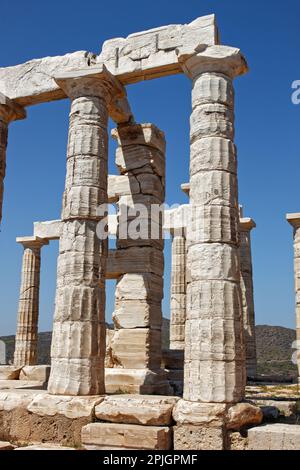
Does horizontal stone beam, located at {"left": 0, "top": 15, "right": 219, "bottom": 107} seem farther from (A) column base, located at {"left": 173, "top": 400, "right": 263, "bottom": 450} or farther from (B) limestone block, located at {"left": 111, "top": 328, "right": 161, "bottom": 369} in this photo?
(A) column base, located at {"left": 173, "top": 400, "right": 263, "bottom": 450}

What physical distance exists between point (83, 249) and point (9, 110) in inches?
215

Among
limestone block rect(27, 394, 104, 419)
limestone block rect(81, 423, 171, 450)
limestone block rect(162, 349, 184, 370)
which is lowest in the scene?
limestone block rect(81, 423, 171, 450)

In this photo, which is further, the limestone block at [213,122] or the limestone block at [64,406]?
the limestone block at [213,122]

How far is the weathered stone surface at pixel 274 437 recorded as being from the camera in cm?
849

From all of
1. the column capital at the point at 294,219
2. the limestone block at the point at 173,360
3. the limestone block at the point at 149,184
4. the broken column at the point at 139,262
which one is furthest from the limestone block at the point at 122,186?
the column capital at the point at 294,219

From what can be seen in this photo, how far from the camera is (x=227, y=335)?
386 inches

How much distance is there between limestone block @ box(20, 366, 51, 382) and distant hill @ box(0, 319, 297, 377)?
→ 2020 centimetres

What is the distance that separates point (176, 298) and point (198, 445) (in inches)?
500

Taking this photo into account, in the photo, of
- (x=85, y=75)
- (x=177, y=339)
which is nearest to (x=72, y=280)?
(x=85, y=75)

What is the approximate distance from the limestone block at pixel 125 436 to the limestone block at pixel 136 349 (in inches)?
154

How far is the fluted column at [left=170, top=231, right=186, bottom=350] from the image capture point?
21.4 meters

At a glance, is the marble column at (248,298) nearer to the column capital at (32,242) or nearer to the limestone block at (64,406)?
the column capital at (32,242)

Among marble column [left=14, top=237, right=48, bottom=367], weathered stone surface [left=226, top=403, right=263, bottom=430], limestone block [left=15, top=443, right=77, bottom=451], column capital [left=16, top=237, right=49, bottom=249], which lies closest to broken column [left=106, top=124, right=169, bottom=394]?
limestone block [left=15, top=443, right=77, bottom=451]
